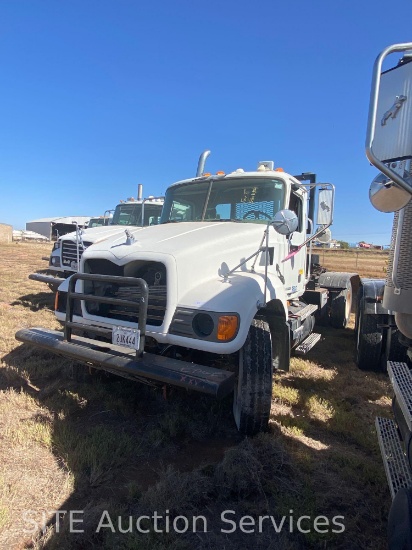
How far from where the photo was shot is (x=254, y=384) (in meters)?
2.91

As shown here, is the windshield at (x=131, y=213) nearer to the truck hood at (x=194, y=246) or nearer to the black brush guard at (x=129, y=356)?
the truck hood at (x=194, y=246)

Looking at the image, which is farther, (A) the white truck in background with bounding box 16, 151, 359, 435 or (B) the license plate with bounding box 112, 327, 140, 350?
(B) the license plate with bounding box 112, 327, 140, 350

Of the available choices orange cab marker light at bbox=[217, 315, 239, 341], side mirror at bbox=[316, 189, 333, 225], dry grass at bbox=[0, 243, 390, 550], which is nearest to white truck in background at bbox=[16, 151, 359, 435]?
orange cab marker light at bbox=[217, 315, 239, 341]

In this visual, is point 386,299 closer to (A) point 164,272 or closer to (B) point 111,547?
(A) point 164,272

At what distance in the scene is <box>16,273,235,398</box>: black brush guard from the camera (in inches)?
103

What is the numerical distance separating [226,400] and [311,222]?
10.8 feet

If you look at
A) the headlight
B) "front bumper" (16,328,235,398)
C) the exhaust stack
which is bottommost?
"front bumper" (16,328,235,398)

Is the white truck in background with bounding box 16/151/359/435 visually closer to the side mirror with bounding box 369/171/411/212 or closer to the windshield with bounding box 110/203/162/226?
the side mirror with bounding box 369/171/411/212

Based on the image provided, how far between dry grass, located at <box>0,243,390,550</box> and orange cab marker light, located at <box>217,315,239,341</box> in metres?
0.82

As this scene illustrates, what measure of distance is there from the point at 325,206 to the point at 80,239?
16.0ft

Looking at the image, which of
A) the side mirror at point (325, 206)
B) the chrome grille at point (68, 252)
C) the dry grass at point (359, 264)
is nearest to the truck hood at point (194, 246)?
the side mirror at point (325, 206)

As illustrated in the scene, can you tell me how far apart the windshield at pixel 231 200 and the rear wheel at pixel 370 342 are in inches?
77.6

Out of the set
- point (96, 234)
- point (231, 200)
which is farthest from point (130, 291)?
point (96, 234)

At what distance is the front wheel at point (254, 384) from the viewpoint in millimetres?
2912
